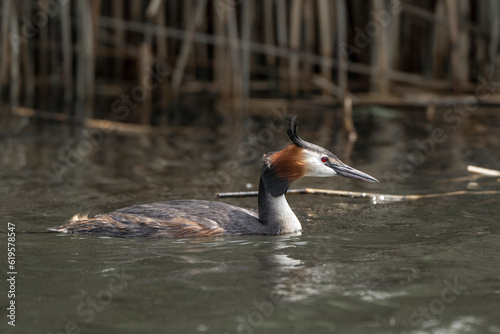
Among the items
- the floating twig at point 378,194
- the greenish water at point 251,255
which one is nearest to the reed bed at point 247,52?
the greenish water at point 251,255

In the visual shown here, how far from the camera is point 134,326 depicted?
4289mm

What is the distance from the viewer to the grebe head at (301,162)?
20.9ft

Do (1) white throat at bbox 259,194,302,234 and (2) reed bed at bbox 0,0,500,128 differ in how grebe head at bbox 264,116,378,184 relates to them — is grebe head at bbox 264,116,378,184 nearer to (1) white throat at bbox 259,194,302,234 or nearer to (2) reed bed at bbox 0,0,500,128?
(1) white throat at bbox 259,194,302,234

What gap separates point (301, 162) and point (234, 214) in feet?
2.12

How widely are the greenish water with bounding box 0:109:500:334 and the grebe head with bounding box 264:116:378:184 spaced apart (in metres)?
0.46

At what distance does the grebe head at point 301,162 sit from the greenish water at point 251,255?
0.46m

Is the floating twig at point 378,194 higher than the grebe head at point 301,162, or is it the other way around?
the grebe head at point 301,162

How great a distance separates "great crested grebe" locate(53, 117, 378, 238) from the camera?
6242 mm

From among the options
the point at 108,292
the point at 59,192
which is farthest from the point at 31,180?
the point at 108,292

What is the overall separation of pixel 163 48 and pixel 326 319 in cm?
1008
